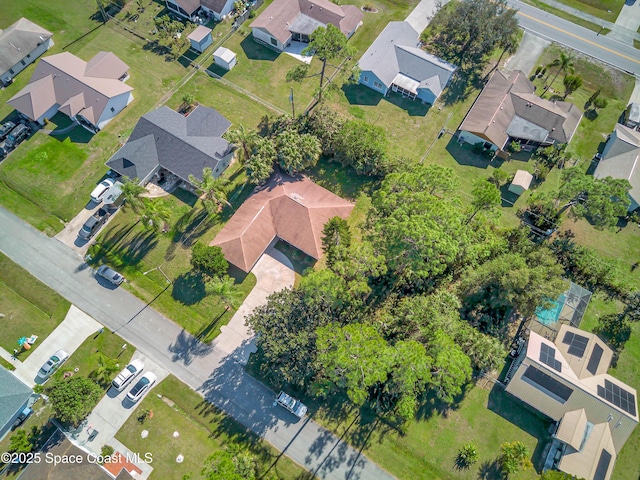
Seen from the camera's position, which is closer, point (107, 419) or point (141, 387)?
point (107, 419)

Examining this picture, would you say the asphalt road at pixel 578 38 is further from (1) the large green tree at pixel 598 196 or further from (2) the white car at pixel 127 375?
(2) the white car at pixel 127 375

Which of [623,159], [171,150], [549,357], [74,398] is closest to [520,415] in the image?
[549,357]

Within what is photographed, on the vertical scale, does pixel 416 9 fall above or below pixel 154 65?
above

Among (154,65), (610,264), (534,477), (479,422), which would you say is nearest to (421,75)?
(610,264)

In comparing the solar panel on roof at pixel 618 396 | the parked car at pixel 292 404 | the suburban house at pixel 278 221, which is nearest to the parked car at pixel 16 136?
the suburban house at pixel 278 221

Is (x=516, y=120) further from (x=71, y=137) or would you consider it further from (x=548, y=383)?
(x=71, y=137)

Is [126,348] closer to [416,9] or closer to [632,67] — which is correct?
[416,9]
